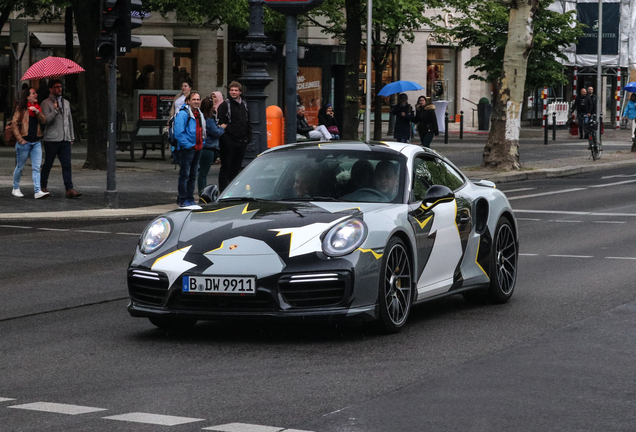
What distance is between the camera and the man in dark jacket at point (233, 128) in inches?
753

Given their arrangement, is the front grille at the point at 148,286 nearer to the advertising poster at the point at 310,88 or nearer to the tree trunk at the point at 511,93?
the tree trunk at the point at 511,93

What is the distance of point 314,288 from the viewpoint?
24.8ft

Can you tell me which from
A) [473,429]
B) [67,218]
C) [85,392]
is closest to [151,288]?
[85,392]

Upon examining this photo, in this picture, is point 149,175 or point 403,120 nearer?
point 149,175

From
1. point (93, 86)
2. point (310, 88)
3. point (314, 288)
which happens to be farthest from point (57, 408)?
point (310, 88)

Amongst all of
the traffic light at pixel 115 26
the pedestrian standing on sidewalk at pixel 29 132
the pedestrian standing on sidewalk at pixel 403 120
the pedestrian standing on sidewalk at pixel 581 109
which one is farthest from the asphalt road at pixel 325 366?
the pedestrian standing on sidewalk at pixel 581 109

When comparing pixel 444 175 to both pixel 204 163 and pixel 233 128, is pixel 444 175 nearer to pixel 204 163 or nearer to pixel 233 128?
pixel 233 128

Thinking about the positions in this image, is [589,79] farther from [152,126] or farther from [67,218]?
[67,218]

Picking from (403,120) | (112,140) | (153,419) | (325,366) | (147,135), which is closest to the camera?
(153,419)

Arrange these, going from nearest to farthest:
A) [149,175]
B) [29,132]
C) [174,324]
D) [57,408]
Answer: [57,408] < [174,324] < [29,132] < [149,175]

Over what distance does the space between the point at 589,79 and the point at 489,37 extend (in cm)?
1818

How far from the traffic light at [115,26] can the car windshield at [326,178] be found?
981 centimetres

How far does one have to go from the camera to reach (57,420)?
5.71 m

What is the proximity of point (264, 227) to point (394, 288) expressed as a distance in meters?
0.98
